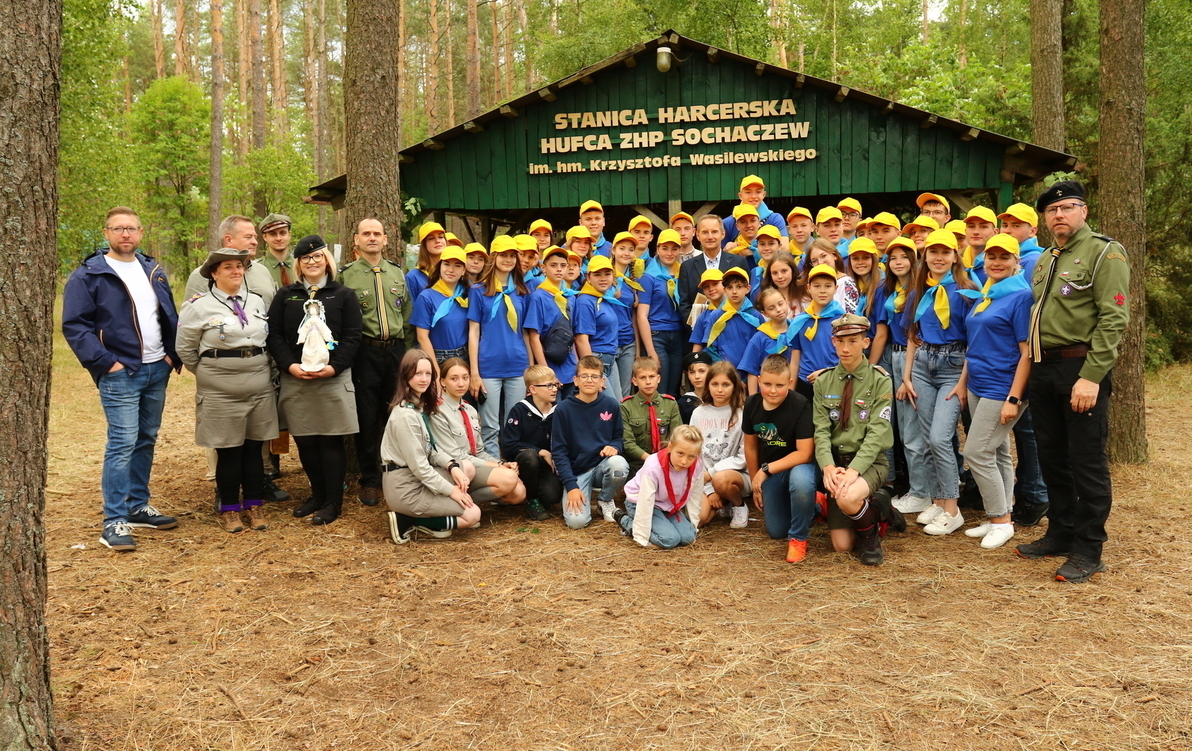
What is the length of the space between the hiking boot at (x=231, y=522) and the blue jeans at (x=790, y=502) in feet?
11.6

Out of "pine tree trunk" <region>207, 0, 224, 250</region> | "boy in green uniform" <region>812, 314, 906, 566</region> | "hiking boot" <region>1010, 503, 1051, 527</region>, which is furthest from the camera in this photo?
"pine tree trunk" <region>207, 0, 224, 250</region>

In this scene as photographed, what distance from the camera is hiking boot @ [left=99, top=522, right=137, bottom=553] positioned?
5293 mm

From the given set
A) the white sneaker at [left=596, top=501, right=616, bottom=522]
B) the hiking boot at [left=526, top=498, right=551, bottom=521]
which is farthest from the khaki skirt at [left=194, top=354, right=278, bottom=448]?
the white sneaker at [left=596, top=501, right=616, bottom=522]

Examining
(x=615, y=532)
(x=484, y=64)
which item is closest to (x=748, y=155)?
(x=615, y=532)

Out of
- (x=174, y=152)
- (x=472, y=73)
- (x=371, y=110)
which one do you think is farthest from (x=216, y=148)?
(x=371, y=110)

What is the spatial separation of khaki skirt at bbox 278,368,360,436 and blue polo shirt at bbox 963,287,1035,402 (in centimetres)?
420

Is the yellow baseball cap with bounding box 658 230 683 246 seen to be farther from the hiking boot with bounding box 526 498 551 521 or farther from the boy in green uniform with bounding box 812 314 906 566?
the hiking boot with bounding box 526 498 551 521

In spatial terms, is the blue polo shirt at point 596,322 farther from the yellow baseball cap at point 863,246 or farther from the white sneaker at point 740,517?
the yellow baseball cap at point 863,246

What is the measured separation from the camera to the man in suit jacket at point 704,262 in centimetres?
696

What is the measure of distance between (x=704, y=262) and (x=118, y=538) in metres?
4.75

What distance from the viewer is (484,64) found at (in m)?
33.1

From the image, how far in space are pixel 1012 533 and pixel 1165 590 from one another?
968 mm

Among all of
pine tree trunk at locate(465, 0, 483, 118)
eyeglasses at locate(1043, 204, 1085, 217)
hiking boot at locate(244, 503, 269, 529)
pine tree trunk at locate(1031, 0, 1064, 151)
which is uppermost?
pine tree trunk at locate(465, 0, 483, 118)

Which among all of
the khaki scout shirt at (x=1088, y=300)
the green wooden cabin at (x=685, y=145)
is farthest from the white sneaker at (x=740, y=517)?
the green wooden cabin at (x=685, y=145)
